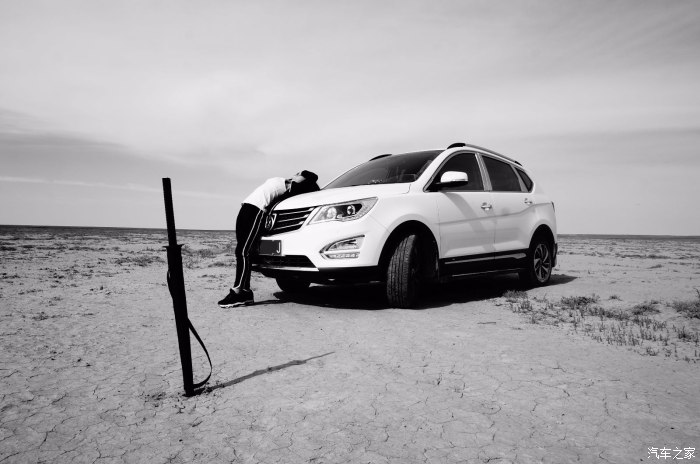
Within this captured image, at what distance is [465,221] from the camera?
5.47 meters

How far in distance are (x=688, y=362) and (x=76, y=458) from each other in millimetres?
4100

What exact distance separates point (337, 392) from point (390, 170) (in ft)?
12.1

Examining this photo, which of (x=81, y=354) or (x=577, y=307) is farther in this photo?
(x=577, y=307)

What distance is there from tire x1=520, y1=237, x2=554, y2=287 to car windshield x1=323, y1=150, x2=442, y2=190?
2347mm

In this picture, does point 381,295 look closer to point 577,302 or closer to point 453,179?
point 453,179

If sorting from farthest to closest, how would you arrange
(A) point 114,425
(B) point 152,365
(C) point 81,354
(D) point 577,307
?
(D) point 577,307
(C) point 81,354
(B) point 152,365
(A) point 114,425

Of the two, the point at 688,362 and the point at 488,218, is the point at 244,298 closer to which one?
the point at 488,218

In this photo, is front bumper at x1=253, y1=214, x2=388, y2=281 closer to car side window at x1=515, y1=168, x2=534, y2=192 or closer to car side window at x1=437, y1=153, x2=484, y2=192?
car side window at x1=437, y1=153, x2=484, y2=192

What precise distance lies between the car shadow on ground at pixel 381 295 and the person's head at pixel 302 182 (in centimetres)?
153

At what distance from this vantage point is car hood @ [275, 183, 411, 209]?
482 centimetres

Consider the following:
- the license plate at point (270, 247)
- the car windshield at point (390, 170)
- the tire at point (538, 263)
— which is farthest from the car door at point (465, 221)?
the license plate at point (270, 247)

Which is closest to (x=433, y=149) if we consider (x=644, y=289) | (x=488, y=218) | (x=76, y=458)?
(x=488, y=218)

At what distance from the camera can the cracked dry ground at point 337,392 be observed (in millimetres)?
2010

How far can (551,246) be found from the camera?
22.9 feet
